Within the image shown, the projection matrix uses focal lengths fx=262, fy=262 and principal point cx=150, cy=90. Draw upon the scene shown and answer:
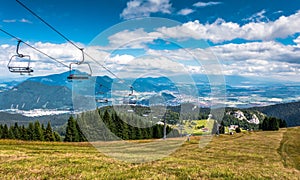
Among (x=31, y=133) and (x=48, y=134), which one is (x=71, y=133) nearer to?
(x=48, y=134)

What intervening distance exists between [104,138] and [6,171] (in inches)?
4468

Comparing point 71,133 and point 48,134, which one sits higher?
point 71,133

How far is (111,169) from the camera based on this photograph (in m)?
19.6

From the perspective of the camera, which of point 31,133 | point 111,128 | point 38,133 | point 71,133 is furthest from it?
point 111,128

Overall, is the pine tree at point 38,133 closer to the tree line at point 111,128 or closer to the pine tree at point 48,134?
the pine tree at point 48,134

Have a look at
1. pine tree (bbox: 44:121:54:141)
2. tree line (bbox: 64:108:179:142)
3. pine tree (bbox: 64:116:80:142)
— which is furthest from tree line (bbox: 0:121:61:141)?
tree line (bbox: 64:108:179:142)

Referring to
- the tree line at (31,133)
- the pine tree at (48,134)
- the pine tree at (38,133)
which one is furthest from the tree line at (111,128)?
the pine tree at (38,133)

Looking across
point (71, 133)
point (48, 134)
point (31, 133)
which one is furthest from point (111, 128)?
point (31, 133)

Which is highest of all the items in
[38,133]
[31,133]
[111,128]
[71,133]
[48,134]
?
[111,128]

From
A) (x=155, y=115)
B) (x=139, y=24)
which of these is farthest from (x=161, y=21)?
(x=155, y=115)

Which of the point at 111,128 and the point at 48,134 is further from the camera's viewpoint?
the point at 111,128

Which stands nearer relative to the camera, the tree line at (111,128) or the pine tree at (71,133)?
the pine tree at (71,133)

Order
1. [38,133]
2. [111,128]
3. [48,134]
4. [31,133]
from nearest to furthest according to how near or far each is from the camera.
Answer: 1. [38,133]
2. [48,134]
3. [31,133]
4. [111,128]

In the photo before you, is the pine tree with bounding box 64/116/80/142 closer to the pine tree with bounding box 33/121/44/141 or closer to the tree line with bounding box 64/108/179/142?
the tree line with bounding box 64/108/179/142
